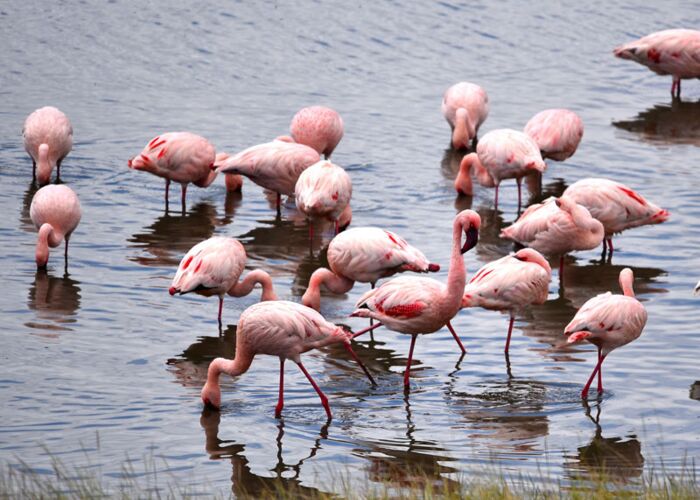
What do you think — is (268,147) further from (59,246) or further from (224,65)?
(224,65)

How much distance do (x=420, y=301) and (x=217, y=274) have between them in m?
1.71

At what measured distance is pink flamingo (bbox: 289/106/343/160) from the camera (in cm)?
1348

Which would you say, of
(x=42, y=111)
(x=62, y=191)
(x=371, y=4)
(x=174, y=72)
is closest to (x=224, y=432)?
(x=62, y=191)

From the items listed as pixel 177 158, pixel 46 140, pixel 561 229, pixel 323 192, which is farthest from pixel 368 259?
pixel 46 140

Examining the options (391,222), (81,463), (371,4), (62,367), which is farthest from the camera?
(371,4)

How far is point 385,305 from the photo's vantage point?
27.3 feet

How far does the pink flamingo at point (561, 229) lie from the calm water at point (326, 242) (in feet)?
1.19

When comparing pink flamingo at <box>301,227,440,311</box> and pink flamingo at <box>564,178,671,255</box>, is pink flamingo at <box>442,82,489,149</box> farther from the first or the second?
pink flamingo at <box>301,227,440,311</box>

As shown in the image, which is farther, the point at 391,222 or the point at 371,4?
the point at 371,4

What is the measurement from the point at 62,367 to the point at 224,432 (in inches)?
59.7

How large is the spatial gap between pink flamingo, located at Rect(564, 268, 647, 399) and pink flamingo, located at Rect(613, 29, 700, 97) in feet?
31.4

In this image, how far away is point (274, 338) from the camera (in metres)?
7.70

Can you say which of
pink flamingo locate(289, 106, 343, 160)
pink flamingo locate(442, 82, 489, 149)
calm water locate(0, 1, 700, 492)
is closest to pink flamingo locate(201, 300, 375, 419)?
calm water locate(0, 1, 700, 492)

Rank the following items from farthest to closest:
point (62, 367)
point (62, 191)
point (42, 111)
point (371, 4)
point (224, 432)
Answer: point (371, 4), point (42, 111), point (62, 191), point (62, 367), point (224, 432)
